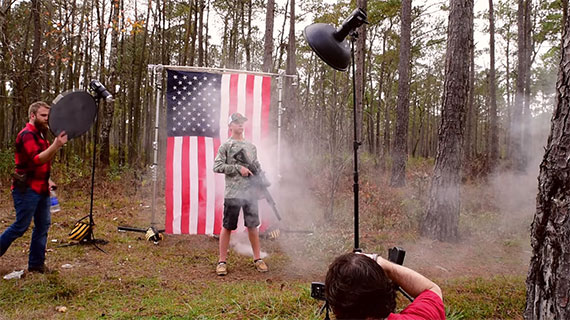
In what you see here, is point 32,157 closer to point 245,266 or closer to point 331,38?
point 245,266

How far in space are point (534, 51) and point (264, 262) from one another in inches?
833

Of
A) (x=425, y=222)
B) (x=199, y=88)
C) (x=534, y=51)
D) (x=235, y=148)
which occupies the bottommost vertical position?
(x=425, y=222)

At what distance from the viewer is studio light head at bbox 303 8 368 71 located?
8.59ft

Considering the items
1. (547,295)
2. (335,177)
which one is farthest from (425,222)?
(547,295)

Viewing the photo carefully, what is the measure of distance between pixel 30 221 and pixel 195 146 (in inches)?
92.7

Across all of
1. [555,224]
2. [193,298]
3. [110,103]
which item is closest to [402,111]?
[110,103]

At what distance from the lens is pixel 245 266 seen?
4582mm

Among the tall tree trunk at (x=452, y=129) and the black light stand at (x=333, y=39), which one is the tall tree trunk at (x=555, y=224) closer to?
the black light stand at (x=333, y=39)

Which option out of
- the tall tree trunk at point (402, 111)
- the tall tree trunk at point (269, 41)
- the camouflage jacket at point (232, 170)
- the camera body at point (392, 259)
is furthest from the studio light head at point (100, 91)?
the tall tree trunk at point (402, 111)

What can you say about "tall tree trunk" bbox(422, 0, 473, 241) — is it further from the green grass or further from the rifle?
the rifle

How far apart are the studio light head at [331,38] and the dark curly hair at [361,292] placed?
1891 mm

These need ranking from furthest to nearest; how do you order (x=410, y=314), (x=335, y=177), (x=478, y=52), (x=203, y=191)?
(x=478, y=52)
(x=335, y=177)
(x=203, y=191)
(x=410, y=314)

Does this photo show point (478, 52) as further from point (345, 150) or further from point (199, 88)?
point (199, 88)

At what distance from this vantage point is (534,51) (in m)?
18.8
